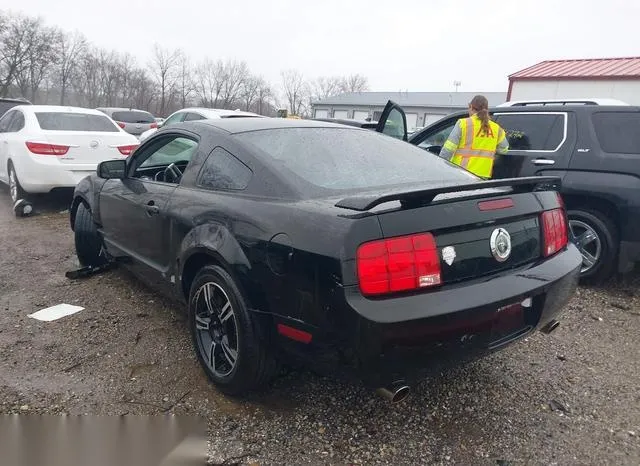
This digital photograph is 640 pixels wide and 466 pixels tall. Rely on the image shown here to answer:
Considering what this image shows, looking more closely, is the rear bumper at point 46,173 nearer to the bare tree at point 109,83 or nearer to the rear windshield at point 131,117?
the rear windshield at point 131,117

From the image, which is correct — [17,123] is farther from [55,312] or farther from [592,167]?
[592,167]

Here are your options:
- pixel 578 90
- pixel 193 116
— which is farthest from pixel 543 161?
pixel 578 90

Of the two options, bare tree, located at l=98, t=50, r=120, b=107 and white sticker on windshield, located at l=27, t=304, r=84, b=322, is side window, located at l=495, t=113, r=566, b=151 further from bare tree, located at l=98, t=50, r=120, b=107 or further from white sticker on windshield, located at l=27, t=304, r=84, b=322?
bare tree, located at l=98, t=50, r=120, b=107

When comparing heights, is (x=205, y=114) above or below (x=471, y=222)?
above

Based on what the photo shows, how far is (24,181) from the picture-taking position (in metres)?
6.72

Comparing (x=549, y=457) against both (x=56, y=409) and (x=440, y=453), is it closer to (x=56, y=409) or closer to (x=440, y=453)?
(x=440, y=453)

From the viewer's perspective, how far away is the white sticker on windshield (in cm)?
364

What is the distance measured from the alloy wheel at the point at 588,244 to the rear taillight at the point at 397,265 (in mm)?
3163

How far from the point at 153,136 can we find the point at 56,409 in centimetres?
196

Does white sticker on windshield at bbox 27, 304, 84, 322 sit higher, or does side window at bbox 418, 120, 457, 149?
side window at bbox 418, 120, 457, 149

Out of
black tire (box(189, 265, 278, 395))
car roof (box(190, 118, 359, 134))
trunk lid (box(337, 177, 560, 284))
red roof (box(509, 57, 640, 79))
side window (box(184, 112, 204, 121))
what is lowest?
black tire (box(189, 265, 278, 395))

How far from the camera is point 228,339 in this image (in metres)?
2.65

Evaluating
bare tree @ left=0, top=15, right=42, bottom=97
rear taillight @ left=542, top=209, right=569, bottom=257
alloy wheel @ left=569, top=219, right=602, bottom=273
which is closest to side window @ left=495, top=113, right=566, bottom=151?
alloy wheel @ left=569, top=219, right=602, bottom=273

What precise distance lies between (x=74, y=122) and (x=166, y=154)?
3827mm
